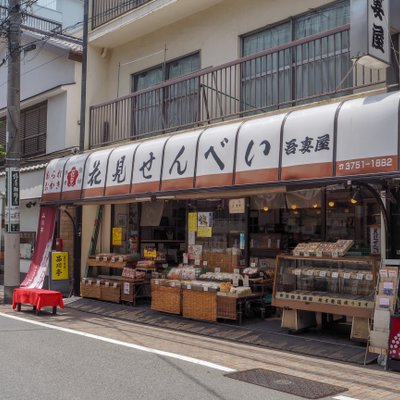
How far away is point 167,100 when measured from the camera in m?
13.6

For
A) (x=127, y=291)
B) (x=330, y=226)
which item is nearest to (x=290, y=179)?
(x=330, y=226)

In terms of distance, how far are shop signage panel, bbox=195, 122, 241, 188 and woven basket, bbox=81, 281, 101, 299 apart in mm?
5484

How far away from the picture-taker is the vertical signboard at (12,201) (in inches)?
573

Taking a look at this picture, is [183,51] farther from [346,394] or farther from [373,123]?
[346,394]

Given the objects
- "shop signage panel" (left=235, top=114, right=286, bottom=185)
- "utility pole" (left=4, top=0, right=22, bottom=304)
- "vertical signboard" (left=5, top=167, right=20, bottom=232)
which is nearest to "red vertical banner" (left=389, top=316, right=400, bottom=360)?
"shop signage panel" (left=235, top=114, right=286, bottom=185)

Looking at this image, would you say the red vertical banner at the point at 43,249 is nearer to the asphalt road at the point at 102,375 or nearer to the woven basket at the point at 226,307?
the asphalt road at the point at 102,375

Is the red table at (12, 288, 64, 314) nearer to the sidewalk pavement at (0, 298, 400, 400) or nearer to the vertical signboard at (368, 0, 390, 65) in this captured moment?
the sidewalk pavement at (0, 298, 400, 400)

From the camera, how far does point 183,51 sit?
541 inches

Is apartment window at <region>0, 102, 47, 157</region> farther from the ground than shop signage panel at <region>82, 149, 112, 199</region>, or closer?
farther from the ground

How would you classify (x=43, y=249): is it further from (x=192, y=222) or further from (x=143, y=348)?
(x=143, y=348)

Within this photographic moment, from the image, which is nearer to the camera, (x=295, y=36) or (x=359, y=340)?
(x=359, y=340)

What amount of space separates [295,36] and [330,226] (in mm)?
4230

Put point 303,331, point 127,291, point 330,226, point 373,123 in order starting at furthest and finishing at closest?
point 127,291, point 330,226, point 303,331, point 373,123

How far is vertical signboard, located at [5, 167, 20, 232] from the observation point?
573 inches
